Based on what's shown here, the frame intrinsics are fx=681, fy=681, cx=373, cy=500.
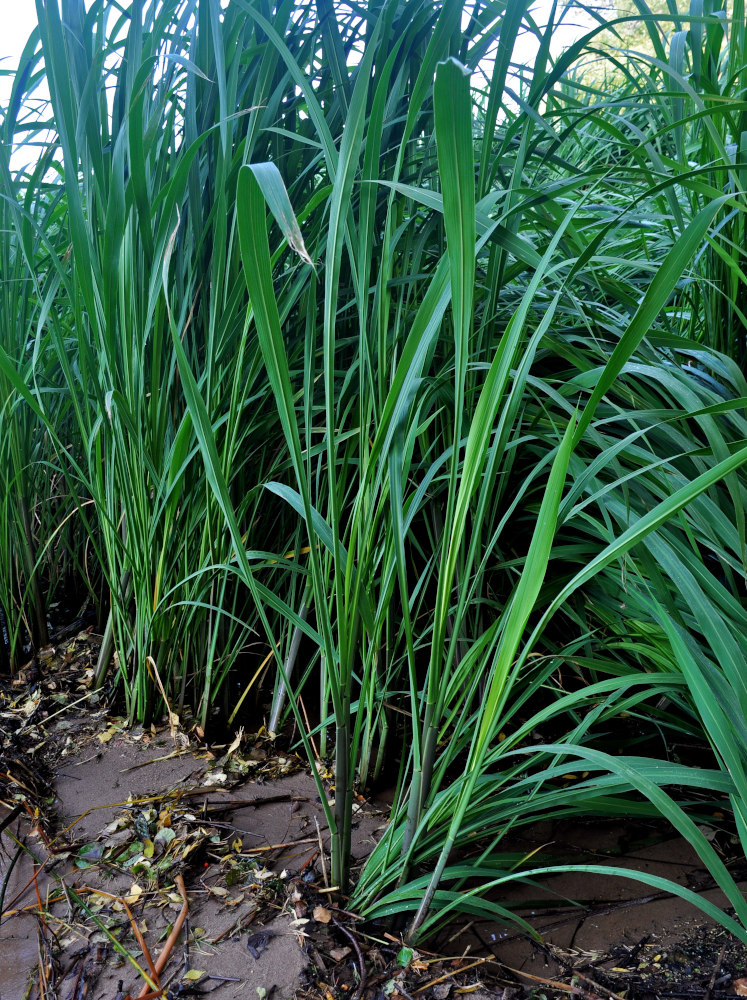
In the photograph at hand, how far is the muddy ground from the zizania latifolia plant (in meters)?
0.05

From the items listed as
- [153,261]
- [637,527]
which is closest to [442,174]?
[637,527]

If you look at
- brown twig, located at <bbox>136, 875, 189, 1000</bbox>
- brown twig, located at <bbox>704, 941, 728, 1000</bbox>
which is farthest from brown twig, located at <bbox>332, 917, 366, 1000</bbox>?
brown twig, located at <bbox>704, 941, 728, 1000</bbox>

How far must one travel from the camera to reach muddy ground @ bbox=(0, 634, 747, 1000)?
62cm

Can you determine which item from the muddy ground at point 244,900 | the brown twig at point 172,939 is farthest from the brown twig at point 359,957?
the brown twig at point 172,939

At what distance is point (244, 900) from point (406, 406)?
1.74ft

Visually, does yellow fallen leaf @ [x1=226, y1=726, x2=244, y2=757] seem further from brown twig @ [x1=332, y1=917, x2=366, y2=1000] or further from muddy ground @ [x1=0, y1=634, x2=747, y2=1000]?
brown twig @ [x1=332, y1=917, x2=366, y2=1000]

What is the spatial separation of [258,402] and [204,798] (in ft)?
1.69

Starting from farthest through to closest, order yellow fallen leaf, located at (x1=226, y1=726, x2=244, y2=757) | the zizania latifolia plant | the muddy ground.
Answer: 1. yellow fallen leaf, located at (x1=226, y1=726, x2=244, y2=757)
2. the muddy ground
3. the zizania latifolia plant

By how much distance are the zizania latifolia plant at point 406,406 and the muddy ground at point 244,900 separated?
1.8 inches

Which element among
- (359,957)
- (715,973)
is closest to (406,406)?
(359,957)

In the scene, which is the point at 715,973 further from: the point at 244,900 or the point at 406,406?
the point at 406,406

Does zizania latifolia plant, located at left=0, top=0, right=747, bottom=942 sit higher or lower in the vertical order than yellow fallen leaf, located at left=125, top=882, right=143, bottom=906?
higher

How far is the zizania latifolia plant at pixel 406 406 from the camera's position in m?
0.51

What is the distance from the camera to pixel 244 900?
0.70 meters
